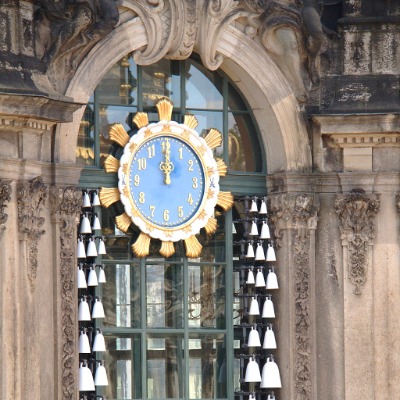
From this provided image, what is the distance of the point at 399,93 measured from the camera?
97.6 ft

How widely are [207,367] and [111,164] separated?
282 centimetres

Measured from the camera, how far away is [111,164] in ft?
95.1

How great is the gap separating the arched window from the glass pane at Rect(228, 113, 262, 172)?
0.01 metres

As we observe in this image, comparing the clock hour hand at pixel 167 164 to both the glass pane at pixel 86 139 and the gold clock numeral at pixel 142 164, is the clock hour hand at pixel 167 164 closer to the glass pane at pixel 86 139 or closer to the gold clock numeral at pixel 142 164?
the gold clock numeral at pixel 142 164

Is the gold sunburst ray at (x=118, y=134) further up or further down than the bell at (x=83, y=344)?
further up

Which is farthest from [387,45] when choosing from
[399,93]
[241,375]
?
[241,375]

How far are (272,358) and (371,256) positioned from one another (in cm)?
172

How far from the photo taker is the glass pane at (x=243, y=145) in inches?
1183

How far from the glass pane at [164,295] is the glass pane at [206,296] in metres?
0.15

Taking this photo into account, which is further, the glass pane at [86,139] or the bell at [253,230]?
the bell at [253,230]

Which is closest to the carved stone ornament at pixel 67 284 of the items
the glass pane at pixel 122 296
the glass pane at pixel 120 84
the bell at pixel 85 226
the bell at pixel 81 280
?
the bell at pixel 81 280

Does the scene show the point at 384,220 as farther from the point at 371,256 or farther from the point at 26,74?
the point at 26,74

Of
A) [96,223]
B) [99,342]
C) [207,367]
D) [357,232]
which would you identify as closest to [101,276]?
[96,223]

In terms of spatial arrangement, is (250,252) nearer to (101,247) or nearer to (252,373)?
(252,373)
